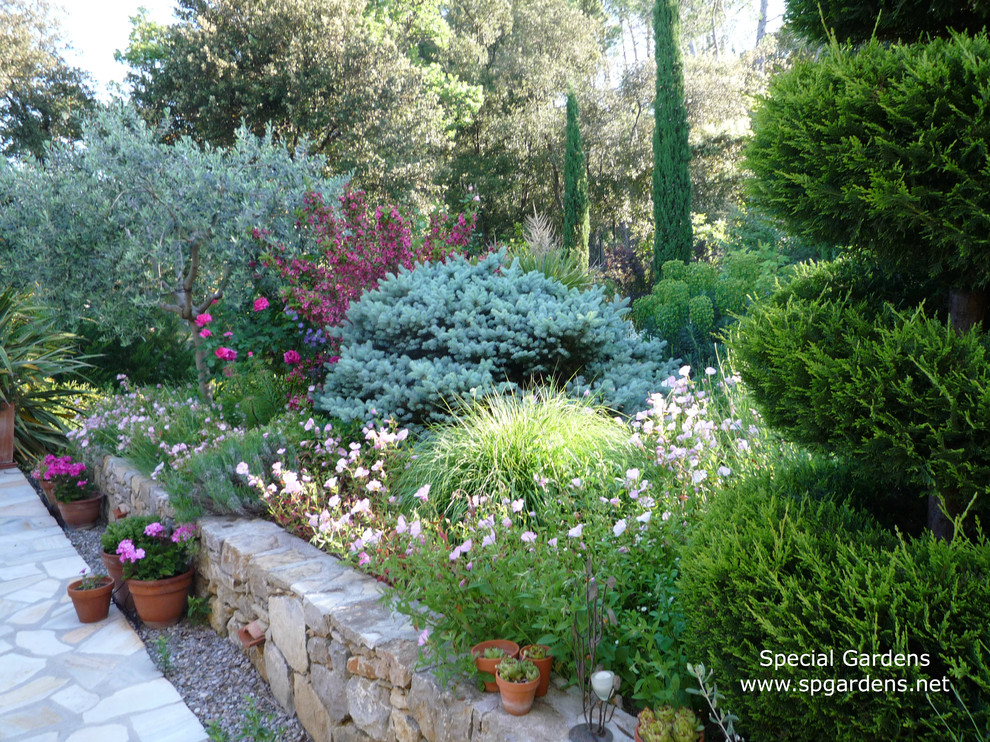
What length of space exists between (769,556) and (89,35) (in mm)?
18143

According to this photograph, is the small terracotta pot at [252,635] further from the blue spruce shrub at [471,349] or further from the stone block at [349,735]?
the blue spruce shrub at [471,349]

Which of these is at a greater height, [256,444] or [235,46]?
[235,46]

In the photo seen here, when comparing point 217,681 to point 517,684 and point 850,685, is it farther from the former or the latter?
point 850,685

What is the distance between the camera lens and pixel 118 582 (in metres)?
4.16

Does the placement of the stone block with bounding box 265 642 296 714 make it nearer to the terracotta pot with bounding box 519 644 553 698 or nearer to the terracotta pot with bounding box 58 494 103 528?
the terracotta pot with bounding box 519 644 553 698

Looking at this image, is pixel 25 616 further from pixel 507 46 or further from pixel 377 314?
pixel 507 46

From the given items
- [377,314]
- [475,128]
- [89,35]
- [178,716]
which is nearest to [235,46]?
[89,35]

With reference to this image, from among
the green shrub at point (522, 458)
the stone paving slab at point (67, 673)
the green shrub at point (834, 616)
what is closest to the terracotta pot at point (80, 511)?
the stone paving slab at point (67, 673)

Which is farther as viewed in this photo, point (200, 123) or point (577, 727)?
point (200, 123)

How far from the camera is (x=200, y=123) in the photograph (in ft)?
41.0

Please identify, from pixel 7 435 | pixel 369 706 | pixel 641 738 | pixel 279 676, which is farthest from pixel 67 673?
pixel 7 435

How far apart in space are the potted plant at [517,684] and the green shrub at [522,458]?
994 mm

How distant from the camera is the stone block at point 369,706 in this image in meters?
2.33

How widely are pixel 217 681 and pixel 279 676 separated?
0.43 m
